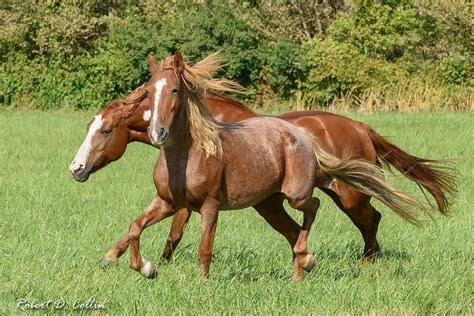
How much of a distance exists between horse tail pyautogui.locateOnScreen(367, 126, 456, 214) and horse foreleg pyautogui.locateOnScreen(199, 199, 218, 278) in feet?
10.2

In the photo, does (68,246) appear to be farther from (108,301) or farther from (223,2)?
(223,2)

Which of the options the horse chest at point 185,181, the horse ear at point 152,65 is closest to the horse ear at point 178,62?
the horse ear at point 152,65

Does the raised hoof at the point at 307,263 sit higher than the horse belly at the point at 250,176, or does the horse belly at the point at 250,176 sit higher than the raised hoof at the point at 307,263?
the horse belly at the point at 250,176

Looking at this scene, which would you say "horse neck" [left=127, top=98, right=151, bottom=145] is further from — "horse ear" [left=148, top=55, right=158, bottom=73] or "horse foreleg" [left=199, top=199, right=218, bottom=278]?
"horse foreleg" [left=199, top=199, right=218, bottom=278]

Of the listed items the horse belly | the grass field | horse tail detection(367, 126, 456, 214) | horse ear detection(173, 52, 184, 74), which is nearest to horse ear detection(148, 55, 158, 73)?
horse ear detection(173, 52, 184, 74)

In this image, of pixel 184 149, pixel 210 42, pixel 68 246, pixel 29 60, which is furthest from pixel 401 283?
pixel 29 60

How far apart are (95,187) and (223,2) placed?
19022 mm

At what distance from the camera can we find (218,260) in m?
8.29

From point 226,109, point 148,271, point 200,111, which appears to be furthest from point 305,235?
point 226,109

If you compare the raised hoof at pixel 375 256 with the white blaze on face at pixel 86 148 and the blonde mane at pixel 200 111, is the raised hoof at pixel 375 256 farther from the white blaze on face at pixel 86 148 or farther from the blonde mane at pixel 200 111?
the white blaze on face at pixel 86 148

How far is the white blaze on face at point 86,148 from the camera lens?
7886 mm
